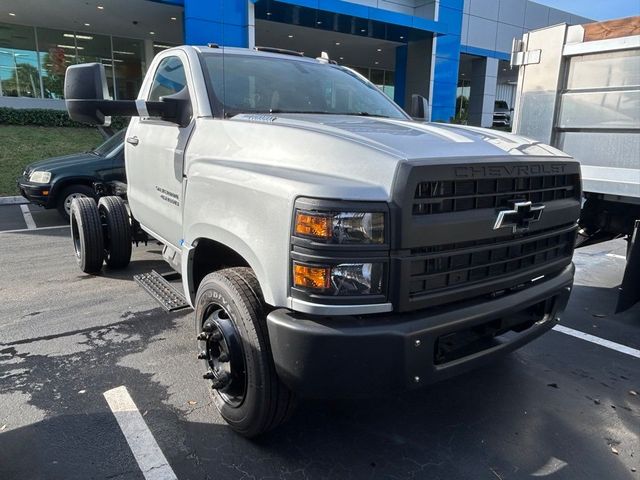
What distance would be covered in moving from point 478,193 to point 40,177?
7749 mm

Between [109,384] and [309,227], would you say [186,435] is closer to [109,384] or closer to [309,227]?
[109,384]

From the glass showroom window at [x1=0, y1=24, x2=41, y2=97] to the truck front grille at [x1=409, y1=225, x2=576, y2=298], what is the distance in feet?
77.3

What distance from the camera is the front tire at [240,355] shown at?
2348mm

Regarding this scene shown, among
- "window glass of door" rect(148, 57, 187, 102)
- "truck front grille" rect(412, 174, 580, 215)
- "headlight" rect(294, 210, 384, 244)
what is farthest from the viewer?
"window glass of door" rect(148, 57, 187, 102)

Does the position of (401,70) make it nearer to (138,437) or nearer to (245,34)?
Result: (245,34)

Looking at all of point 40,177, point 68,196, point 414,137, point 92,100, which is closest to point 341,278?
point 414,137

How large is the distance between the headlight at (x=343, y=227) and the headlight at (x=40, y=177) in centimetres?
732

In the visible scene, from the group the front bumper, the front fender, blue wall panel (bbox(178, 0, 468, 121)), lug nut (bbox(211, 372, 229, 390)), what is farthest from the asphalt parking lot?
blue wall panel (bbox(178, 0, 468, 121))

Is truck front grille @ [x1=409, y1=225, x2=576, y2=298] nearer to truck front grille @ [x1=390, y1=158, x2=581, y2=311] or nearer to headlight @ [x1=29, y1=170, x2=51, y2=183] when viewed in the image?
truck front grille @ [x1=390, y1=158, x2=581, y2=311]

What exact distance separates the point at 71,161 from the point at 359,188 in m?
7.59

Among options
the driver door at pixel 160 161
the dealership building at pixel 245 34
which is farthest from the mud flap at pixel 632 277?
the dealership building at pixel 245 34

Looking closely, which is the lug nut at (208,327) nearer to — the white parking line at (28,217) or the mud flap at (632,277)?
the mud flap at (632,277)

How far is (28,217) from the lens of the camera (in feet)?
29.7

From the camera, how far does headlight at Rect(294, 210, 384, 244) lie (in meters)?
1.98
